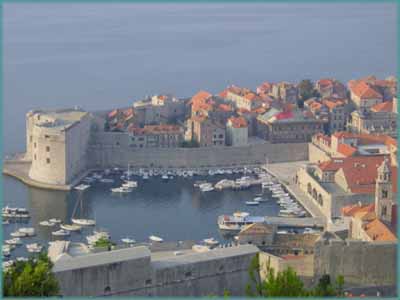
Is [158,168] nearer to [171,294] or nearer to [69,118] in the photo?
[69,118]

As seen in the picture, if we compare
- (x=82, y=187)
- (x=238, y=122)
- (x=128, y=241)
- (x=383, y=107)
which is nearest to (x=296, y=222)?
(x=128, y=241)

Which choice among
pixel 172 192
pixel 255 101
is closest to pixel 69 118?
pixel 172 192

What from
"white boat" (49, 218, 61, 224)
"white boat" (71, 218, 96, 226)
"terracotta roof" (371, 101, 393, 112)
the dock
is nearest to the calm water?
"white boat" (71, 218, 96, 226)

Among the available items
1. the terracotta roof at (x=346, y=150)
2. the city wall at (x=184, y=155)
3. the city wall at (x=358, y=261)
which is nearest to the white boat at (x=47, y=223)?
the city wall at (x=184, y=155)

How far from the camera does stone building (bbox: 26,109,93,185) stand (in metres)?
12.2

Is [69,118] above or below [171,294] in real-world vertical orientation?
above

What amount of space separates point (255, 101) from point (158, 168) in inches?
90.6

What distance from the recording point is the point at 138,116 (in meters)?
14.3

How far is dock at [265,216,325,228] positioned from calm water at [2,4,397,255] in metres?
0.67

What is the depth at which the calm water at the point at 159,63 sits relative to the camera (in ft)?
36.8

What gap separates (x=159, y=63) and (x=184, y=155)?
12.9 m

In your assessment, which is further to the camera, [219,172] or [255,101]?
[255,101]

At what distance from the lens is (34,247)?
31.3 feet

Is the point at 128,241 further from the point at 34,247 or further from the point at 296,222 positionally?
the point at 296,222
